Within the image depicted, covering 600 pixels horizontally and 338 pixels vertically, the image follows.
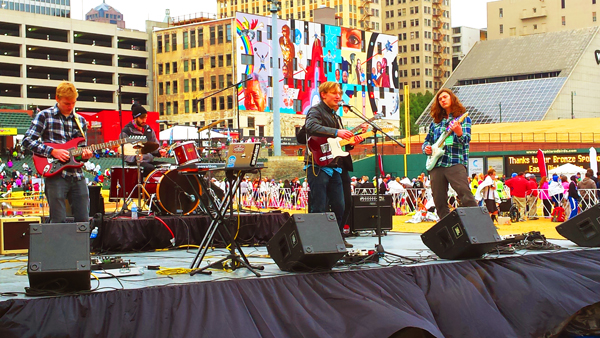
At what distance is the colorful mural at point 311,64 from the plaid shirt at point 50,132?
64.5m

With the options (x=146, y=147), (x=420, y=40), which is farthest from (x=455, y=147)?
(x=420, y=40)

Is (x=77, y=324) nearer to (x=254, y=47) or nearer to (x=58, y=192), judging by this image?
(x=58, y=192)

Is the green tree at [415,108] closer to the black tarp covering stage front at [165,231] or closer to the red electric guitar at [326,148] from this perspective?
the black tarp covering stage front at [165,231]

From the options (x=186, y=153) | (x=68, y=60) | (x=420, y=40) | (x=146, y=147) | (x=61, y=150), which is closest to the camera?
(x=61, y=150)

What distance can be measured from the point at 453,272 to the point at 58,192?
3.96 metres

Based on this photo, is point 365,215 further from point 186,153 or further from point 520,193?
point 520,193

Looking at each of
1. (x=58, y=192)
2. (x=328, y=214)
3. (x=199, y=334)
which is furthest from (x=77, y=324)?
(x=328, y=214)

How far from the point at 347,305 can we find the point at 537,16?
12336 centimetres

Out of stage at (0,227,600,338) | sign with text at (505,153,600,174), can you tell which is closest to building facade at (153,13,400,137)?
sign with text at (505,153,600,174)

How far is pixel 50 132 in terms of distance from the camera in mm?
6914

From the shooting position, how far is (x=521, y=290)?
680 cm

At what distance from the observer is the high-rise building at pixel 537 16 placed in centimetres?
11562

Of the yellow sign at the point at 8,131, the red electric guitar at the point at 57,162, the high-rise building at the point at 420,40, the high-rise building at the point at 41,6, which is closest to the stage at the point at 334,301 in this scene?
the red electric guitar at the point at 57,162

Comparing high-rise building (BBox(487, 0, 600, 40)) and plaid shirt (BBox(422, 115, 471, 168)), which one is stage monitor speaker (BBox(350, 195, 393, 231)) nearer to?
plaid shirt (BBox(422, 115, 471, 168))
